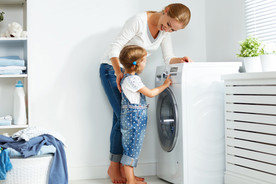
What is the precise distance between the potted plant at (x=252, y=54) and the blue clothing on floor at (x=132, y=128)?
2.56ft

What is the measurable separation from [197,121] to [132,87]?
51 centimetres

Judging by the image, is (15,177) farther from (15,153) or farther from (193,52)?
(193,52)

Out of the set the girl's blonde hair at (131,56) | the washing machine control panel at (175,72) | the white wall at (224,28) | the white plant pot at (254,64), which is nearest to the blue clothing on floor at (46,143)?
the girl's blonde hair at (131,56)

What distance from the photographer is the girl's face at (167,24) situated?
264 cm

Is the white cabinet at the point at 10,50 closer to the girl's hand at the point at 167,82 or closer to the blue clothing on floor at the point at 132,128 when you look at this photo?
the blue clothing on floor at the point at 132,128

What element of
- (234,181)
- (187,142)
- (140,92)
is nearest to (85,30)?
(140,92)

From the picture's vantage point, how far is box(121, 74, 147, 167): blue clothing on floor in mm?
2676

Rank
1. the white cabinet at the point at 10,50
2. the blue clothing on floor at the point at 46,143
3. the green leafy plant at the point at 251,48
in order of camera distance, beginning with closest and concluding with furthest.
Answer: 1. the blue clothing on floor at the point at 46,143
2. the green leafy plant at the point at 251,48
3. the white cabinet at the point at 10,50

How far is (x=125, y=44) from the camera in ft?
9.40

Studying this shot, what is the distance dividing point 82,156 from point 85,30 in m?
1.03

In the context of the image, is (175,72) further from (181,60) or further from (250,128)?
(250,128)

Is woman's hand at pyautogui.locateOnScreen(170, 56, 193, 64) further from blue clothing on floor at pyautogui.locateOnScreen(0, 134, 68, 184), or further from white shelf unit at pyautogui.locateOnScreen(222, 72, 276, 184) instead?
blue clothing on floor at pyautogui.locateOnScreen(0, 134, 68, 184)

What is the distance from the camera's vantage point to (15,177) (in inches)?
86.2

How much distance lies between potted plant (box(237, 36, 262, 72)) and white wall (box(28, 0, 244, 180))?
62 cm
